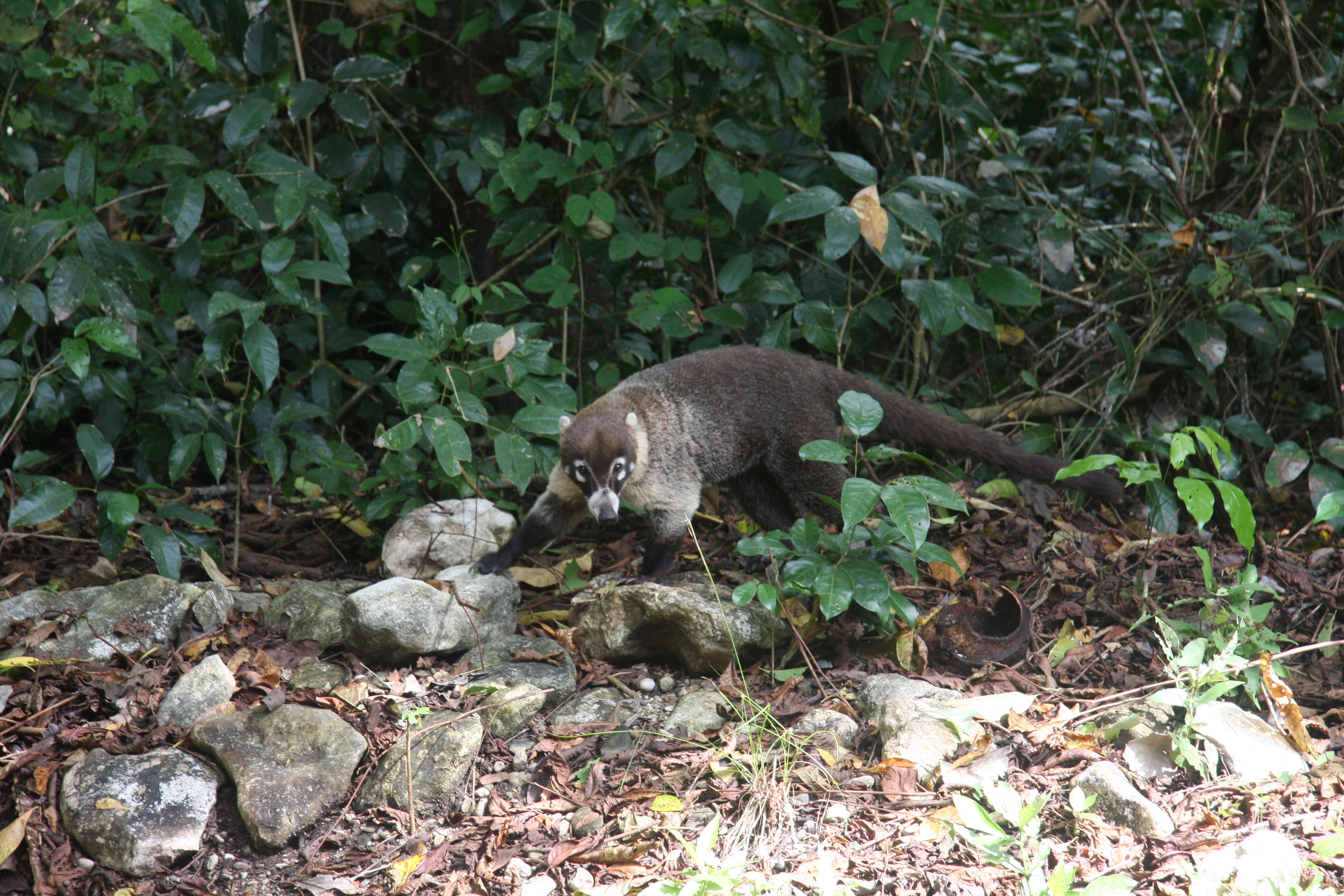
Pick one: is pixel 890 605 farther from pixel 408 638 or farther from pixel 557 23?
pixel 557 23

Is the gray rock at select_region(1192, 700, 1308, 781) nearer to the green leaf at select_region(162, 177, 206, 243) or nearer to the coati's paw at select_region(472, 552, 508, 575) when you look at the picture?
the coati's paw at select_region(472, 552, 508, 575)

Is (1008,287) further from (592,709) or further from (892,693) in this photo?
(592,709)

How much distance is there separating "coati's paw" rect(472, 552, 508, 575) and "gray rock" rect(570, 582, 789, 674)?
571mm

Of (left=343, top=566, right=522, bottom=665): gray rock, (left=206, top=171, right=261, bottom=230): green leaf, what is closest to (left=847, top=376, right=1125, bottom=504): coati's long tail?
(left=343, top=566, right=522, bottom=665): gray rock

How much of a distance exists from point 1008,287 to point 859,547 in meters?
1.81

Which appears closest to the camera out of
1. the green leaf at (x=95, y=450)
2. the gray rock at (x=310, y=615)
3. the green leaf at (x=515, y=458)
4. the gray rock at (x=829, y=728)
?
the gray rock at (x=829, y=728)

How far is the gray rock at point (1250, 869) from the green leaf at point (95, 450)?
12.5 ft

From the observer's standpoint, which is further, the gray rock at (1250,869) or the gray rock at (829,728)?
the gray rock at (829,728)

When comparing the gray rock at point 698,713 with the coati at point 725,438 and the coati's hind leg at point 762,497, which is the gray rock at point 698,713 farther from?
the coati's hind leg at point 762,497

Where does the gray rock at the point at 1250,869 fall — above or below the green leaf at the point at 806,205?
below

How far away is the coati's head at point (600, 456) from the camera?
4.18 meters

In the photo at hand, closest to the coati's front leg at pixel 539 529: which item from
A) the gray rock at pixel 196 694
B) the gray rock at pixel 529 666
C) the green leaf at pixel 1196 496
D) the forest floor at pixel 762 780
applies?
the forest floor at pixel 762 780

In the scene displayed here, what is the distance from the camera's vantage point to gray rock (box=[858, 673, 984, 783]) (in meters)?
2.95

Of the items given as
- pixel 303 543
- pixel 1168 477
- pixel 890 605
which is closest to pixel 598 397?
pixel 303 543
